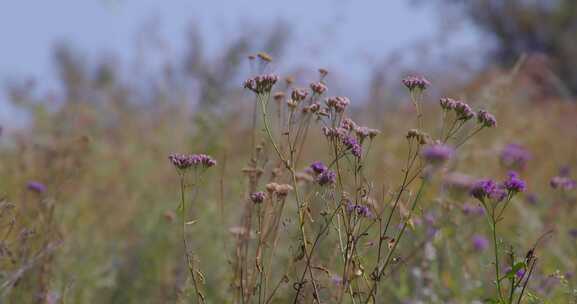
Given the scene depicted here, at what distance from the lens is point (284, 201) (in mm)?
1977

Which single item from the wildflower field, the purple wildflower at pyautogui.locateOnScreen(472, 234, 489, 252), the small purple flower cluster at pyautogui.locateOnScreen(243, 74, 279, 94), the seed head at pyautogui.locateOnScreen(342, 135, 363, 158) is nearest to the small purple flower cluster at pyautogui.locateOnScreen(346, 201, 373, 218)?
the wildflower field

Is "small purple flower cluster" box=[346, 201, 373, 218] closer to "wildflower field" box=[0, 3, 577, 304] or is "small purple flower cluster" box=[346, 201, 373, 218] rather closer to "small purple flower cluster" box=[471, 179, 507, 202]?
"wildflower field" box=[0, 3, 577, 304]

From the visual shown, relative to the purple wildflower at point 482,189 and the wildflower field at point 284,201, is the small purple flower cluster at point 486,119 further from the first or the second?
the purple wildflower at point 482,189

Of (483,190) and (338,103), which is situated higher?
(338,103)

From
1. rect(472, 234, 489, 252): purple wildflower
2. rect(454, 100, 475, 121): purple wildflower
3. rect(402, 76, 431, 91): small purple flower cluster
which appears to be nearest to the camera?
rect(454, 100, 475, 121): purple wildflower

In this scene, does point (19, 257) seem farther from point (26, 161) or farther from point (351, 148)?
point (26, 161)

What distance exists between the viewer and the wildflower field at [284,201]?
5.98ft

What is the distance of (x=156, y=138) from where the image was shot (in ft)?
19.0

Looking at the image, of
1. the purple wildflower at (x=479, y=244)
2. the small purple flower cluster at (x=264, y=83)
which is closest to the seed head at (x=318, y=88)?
the small purple flower cluster at (x=264, y=83)

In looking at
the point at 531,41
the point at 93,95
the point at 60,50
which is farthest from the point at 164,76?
the point at 531,41

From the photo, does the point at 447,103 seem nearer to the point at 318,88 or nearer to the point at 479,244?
the point at 318,88

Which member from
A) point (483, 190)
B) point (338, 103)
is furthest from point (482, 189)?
point (338, 103)

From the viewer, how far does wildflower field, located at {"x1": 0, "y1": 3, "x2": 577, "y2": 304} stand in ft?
5.98

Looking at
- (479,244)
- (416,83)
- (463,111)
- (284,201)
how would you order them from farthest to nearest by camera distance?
1. (479,244)
2. (284,201)
3. (416,83)
4. (463,111)
